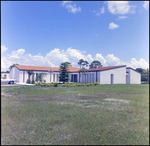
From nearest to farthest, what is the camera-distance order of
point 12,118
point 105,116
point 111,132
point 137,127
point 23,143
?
1. point 23,143
2. point 111,132
3. point 137,127
4. point 12,118
5. point 105,116

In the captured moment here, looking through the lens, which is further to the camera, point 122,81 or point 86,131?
point 122,81

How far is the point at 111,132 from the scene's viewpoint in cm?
274

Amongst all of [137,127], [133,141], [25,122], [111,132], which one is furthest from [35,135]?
[137,127]

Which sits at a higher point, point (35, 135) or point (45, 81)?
point (45, 81)

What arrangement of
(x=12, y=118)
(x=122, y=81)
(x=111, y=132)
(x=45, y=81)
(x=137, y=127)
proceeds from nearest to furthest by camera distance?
(x=111, y=132), (x=137, y=127), (x=12, y=118), (x=45, y=81), (x=122, y=81)

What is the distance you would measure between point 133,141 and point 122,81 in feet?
57.4

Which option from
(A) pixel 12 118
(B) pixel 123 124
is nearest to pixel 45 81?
(A) pixel 12 118

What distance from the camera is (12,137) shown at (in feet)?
7.98

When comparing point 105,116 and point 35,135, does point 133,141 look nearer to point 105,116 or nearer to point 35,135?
point 105,116

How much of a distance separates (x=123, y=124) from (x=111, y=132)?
58 cm

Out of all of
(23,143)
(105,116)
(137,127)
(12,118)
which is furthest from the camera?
(105,116)

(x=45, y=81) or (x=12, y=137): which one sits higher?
(x=45, y=81)

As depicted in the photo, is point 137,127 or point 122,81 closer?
point 137,127

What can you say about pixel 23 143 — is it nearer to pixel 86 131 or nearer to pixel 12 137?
pixel 12 137
